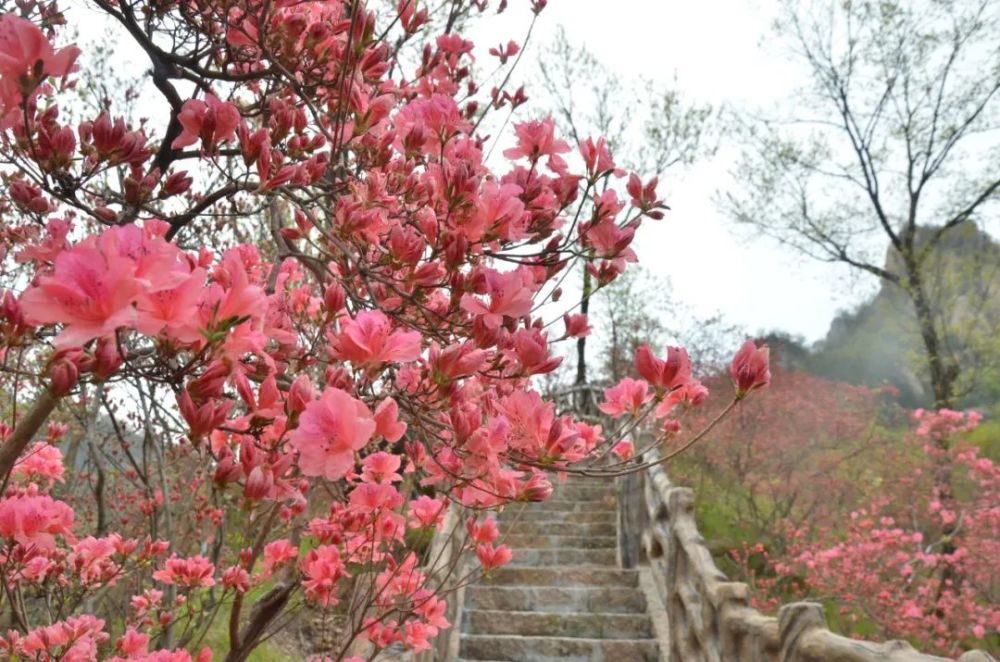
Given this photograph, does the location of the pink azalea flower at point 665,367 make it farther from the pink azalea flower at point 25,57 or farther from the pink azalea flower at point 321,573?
the pink azalea flower at point 321,573

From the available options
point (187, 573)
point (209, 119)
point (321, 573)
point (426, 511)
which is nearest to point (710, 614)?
point (426, 511)

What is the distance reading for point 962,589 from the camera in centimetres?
684

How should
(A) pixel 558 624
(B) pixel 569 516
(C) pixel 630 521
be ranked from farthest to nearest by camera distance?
(B) pixel 569 516 < (C) pixel 630 521 < (A) pixel 558 624

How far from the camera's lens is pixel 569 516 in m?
6.79

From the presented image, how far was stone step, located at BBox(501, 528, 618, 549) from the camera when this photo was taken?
607cm

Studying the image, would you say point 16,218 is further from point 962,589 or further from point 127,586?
point 962,589

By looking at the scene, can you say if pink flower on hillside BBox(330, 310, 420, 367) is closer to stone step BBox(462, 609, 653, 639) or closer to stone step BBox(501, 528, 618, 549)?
stone step BBox(462, 609, 653, 639)

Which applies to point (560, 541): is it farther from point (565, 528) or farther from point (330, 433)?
point (330, 433)

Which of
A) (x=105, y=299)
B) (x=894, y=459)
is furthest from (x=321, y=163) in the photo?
(x=894, y=459)

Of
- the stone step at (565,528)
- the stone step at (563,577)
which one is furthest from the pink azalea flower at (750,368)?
the stone step at (565,528)

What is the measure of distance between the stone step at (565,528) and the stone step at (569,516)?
12cm

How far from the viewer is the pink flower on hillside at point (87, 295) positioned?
0.59m

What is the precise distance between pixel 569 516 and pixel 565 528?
33cm

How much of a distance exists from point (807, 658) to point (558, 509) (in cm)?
532
